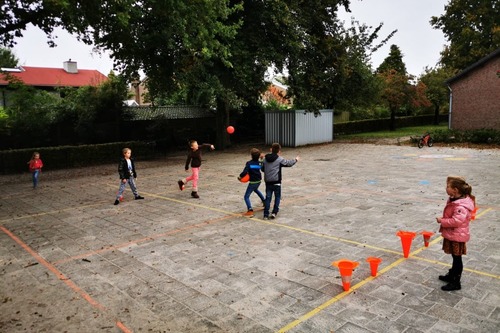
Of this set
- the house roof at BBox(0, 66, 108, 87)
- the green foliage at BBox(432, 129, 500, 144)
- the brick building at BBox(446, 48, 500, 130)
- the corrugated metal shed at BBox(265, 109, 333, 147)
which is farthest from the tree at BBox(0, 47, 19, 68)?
the brick building at BBox(446, 48, 500, 130)

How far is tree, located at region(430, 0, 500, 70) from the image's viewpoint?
46.4 metres

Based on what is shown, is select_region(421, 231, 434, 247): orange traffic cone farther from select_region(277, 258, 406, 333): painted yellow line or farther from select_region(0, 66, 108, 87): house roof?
select_region(0, 66, 108, 87): house roof

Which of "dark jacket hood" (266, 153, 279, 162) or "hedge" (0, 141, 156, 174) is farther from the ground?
"dark jacket hood" (266, 153, 279, 162)

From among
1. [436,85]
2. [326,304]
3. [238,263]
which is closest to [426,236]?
[326,304]

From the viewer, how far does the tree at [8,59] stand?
186 feet

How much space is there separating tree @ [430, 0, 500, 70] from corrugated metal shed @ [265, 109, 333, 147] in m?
26.7

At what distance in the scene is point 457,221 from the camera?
5305mm

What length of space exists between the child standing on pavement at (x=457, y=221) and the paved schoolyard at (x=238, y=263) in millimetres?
273

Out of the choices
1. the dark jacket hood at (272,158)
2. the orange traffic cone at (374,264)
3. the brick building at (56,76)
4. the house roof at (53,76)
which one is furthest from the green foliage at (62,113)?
the house roof at (53,76)

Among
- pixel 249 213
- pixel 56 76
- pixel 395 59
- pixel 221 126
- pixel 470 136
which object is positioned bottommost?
pixel 249 213

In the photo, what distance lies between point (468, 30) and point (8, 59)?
6653cm

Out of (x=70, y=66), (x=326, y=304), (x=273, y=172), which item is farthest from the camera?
(x=70, y=66)

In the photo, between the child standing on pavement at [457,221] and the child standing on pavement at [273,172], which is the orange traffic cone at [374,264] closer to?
the child standing on pavement at [457,221]

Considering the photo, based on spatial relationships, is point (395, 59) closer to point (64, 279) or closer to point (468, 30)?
point (468, 30)
